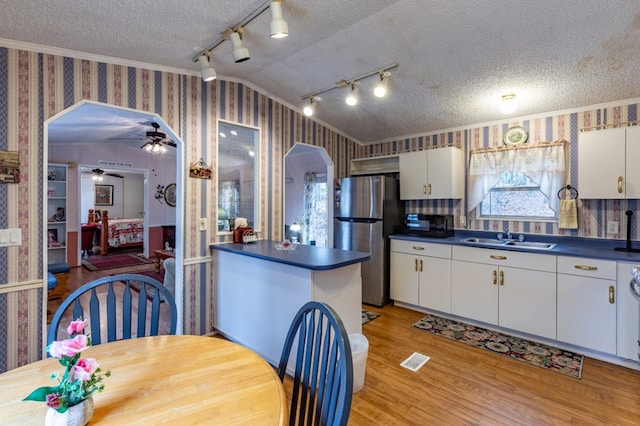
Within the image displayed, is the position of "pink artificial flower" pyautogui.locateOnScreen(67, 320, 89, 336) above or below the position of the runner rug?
above

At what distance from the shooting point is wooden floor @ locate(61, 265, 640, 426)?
1.97 m

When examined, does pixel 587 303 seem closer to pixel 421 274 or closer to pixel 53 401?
pixel 421 274

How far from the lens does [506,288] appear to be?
3088 millimetres

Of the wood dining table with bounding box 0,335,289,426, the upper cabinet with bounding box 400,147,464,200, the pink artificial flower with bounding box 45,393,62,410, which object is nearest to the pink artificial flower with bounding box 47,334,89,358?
the pink artificial flower with bounding box 45,393,62,410

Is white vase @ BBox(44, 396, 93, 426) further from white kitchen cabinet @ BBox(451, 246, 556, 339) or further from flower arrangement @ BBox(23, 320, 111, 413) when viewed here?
white kitchen cabinet @ BBox(451, 246, 556, 339)

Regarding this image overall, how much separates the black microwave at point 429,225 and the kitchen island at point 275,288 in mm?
1640

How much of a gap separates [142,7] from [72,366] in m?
1.99

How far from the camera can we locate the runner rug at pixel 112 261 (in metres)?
6.31

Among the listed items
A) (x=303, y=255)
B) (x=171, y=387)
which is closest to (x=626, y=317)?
(x=303, y=255)

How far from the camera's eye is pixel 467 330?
3.26 m

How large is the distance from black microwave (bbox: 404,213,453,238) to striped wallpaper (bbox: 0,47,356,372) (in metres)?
1.67

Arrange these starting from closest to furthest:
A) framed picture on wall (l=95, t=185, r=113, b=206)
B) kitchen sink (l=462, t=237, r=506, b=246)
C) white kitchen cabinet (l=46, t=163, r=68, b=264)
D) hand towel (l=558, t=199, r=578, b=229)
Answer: hand towel (l=558, t=199, r=578, b=229), kitchen sink (l=462, t=237, r=506, b=246), white kitchen cabinet (l=46, t=163, r=68, b=264), framed picture on wall (l=95, t=185, r=113, b=206)

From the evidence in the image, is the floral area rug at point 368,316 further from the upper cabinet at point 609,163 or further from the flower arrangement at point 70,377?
the flower arrangement at point 70,377

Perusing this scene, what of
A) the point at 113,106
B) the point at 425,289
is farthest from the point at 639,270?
the point at 113,106
